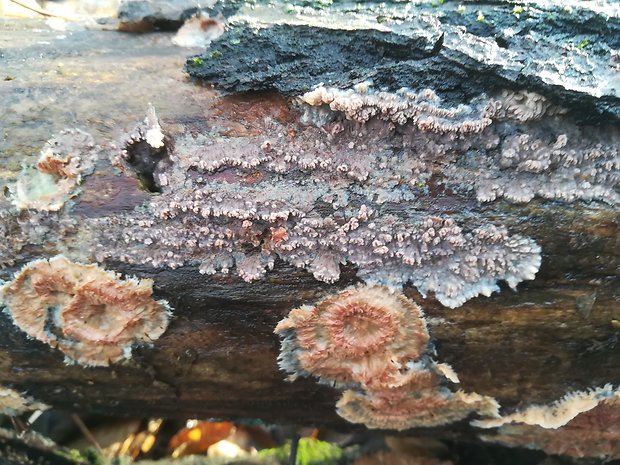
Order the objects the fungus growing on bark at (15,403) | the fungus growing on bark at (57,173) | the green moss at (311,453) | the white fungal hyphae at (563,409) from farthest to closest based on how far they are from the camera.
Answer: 1. the green moss at (311,453)
2. the fungus growing on bark at (15,403)
3. the white fungal hyphae at (563,409)
4. the fungus growing on bark at (57,173)

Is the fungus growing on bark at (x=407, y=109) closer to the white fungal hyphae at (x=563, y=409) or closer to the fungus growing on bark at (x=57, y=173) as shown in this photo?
the fungus growing on bark at (x=57, y=173)

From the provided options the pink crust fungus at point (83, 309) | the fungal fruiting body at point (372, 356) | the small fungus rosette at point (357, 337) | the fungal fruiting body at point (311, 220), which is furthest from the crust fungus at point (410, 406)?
the pink crust fungus at point (83, 309)

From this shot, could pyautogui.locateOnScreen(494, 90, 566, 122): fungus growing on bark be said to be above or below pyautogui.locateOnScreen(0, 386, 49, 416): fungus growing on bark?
above

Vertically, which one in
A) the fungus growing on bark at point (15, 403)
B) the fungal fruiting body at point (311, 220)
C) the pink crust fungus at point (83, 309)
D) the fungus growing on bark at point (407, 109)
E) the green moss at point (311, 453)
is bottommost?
the green moss at point (311, 453)

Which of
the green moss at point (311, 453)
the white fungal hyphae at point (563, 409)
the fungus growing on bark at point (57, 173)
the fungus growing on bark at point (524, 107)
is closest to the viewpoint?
the fungus growing on bark at point (524, 107)

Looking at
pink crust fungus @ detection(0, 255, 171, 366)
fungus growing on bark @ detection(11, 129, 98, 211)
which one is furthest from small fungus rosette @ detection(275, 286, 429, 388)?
fungus growing on bark @ detection(11, 129, 98, 211)

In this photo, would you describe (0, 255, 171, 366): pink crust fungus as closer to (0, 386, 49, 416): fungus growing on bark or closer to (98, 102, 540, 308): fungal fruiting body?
(98, 102, 540, 308): fungal fruiting body

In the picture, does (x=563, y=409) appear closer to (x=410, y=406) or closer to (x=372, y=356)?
(x=410, y=406)

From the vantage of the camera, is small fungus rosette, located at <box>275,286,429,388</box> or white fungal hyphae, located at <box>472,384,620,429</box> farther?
white fungal hyphae, located at <box>472,384,620,429</box>

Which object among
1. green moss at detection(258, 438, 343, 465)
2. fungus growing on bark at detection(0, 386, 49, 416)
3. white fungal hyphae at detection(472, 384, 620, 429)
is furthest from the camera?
green moss at detection(258, 438, 343, 465)
